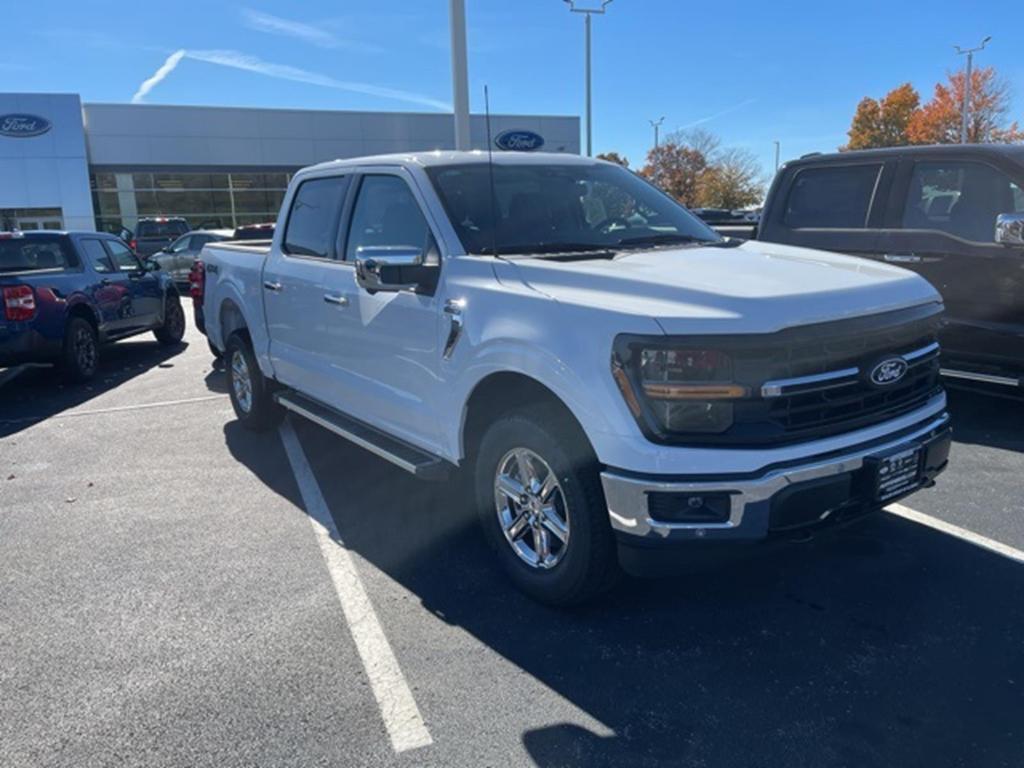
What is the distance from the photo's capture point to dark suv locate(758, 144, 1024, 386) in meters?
5.85

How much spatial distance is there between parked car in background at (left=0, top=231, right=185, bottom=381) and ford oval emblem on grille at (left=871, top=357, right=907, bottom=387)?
8308mm

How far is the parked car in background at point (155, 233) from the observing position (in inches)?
937

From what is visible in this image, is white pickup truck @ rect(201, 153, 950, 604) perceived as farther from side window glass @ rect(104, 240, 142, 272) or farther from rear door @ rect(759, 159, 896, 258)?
side window glass @ rect(104, 240, 142, 272)

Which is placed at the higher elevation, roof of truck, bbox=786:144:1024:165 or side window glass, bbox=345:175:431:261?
roof of truck, bbox=786:144:1024:165

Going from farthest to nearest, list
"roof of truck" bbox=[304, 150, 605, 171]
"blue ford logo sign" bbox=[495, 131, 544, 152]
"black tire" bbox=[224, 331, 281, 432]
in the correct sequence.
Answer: "blue ford logo sign" bbox=[495, 131, 544, 152], "black tire" bbox=[224, 331, 281, 432], "roof of truck" bbox=[304, 150, 605, 171]

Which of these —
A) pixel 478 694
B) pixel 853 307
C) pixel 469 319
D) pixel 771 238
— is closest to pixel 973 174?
pixel 771 238

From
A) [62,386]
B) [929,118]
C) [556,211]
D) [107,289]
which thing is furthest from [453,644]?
[929,118]

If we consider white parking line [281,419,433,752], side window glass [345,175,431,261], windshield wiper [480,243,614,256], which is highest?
side window glass [345,175,431,261]

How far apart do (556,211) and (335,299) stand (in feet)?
4.77

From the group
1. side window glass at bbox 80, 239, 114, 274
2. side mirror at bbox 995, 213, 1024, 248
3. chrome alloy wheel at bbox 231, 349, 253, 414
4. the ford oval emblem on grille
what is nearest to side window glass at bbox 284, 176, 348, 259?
chrome alloy wheel at bbox 231, 349, 253, 414

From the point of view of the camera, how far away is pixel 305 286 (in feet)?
17.0

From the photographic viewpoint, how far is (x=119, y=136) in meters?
33.2

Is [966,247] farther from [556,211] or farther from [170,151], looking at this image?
[170,151]

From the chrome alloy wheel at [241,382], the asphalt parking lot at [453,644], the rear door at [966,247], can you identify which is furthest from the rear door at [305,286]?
the rear door at [966,247]
